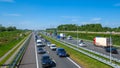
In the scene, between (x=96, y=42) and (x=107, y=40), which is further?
(x=96, y=42)

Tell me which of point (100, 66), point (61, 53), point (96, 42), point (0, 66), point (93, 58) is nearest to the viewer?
point (100, 66)

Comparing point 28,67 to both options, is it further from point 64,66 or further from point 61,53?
point 61,53

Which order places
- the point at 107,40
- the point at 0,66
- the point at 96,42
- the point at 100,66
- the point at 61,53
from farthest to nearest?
the point at 96,42, the point at 107,40, the point at 61,53, the point at 0,66, the point at 100,66

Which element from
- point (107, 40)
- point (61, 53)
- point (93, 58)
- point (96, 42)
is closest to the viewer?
point (93, 58)

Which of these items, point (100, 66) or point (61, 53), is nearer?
point (100, 66)

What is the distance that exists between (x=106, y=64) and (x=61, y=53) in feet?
42.1

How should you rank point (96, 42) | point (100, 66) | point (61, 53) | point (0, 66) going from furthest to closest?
point (96, 42), point (61, 53), point (0, 66), point (100, 66)

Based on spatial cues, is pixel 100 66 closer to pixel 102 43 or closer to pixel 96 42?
pixel 102 43

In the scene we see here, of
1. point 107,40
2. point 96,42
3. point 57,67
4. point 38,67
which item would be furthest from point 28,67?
point 96,42

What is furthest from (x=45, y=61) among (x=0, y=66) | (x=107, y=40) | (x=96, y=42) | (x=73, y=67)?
(x=96, y=42)

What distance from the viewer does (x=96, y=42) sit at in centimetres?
6041

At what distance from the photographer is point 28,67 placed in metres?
28.9

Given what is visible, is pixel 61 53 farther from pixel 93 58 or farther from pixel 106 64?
pixel 106 64

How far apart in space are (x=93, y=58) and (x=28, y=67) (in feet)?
43.9
